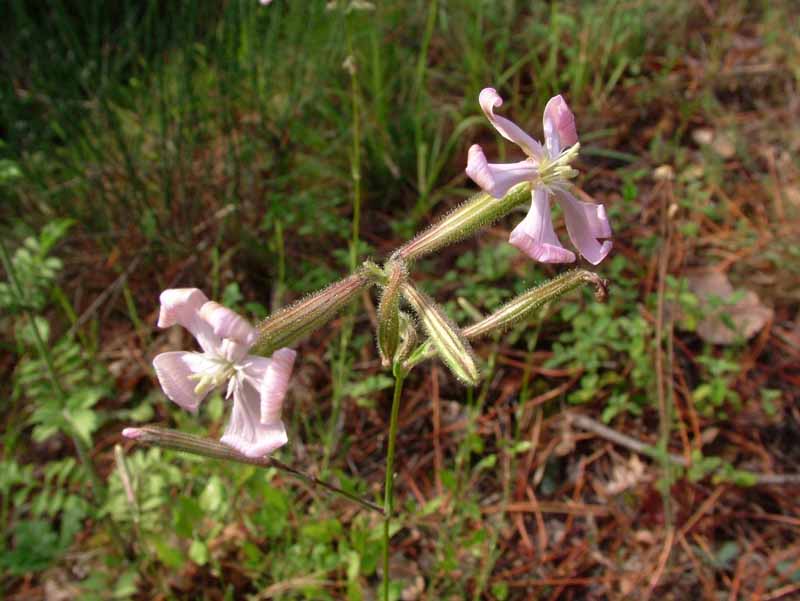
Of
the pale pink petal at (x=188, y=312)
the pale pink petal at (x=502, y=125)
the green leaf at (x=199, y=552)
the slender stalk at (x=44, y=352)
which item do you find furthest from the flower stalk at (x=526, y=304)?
the slender stalk at (x=44, y=352)

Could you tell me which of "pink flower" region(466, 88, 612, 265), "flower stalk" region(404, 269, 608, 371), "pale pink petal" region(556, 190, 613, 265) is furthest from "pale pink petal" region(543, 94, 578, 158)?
"flower stalk" region(404, 269, 608, 371)

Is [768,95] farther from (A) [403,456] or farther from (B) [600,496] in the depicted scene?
(A) [403,456]

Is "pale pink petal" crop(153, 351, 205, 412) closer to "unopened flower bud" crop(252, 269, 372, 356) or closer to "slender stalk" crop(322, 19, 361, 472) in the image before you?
"unopened flower bud" crop(252, 269, 372, 356)

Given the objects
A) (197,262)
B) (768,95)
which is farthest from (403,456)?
(768,95)

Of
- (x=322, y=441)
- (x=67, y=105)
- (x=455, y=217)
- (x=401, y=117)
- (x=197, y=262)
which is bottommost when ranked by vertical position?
(x=322, y=441)

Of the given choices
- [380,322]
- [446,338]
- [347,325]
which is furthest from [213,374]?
[347,325]
